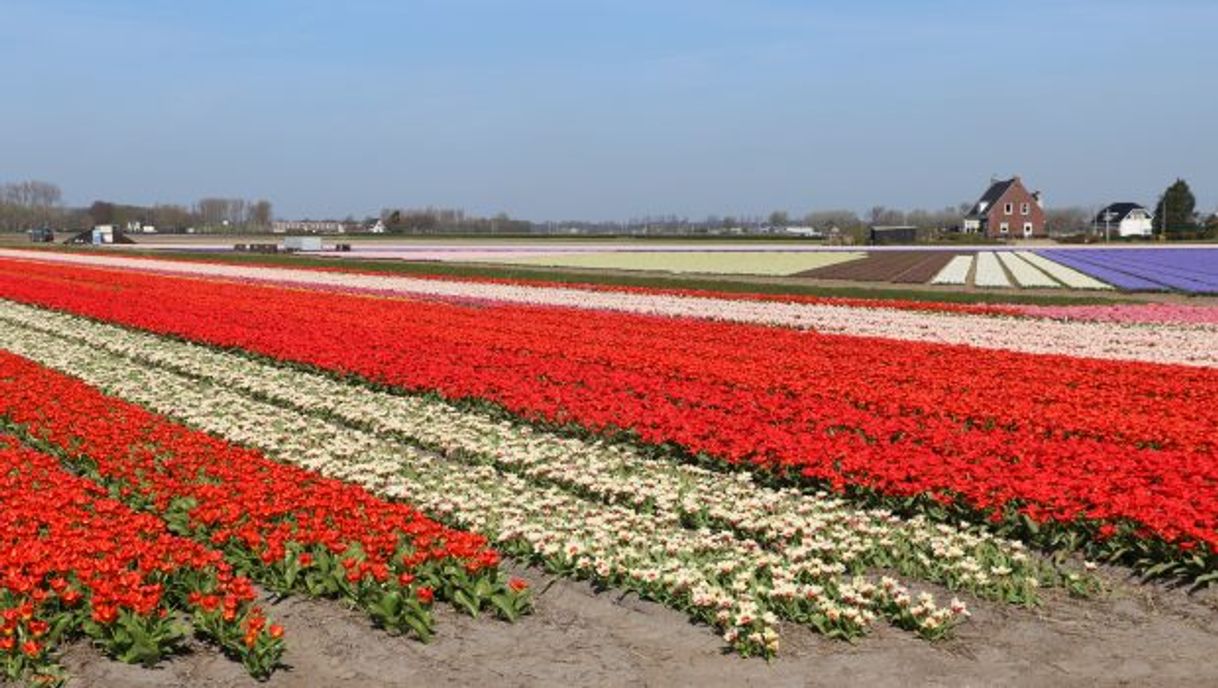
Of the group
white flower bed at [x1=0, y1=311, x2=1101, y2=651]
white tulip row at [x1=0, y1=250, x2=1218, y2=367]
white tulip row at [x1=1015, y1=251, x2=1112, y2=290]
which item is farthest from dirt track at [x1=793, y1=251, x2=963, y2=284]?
white flower bed at [x1=0, y1=311, x2=1101, y2=651]

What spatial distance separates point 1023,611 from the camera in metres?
8.45

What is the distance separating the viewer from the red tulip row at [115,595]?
7496mm

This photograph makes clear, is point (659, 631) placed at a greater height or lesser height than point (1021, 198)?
lesser

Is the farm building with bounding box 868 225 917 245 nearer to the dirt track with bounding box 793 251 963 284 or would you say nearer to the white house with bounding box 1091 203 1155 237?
the white house with bounding box 1091 203 1155 237

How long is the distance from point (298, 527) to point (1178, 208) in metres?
146

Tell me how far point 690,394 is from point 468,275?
3749 cm

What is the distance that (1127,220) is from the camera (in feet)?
532

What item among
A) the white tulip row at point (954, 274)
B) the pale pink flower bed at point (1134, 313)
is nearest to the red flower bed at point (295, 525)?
the pale pink flower bed at point (1134, 313)

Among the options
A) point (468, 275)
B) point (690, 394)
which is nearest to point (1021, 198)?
point (468, 275)

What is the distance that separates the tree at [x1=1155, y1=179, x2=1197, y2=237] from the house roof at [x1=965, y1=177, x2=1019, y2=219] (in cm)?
2071

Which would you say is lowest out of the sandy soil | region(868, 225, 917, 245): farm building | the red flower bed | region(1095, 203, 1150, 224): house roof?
the sandy soil

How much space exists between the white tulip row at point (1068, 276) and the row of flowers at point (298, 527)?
39.6m

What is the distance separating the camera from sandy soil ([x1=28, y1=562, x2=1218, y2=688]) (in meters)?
7.27

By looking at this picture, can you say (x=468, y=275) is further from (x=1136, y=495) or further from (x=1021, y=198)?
(x=1021, y=198)
